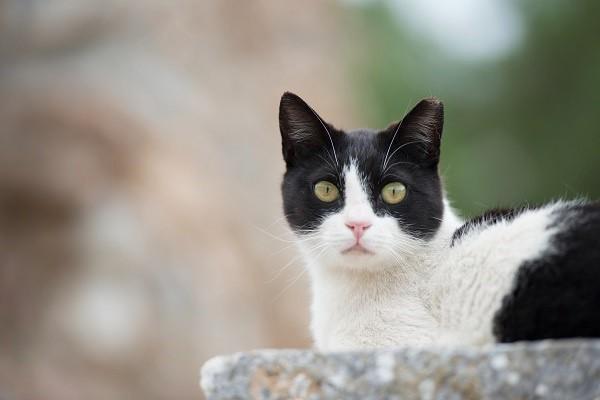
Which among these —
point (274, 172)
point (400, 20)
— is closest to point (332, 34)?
point (274, 172)

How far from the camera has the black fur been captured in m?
2.35

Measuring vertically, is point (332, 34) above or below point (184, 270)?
above

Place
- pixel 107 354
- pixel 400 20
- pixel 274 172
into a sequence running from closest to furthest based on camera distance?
pixel 107 354 → pixel 274 172 → pixel 400 20

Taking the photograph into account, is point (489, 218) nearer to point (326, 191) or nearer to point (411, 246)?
point (411, 246)

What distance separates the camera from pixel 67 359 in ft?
20.2

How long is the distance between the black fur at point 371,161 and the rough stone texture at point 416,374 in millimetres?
793

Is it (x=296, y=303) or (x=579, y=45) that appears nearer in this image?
(x=296, y=303)

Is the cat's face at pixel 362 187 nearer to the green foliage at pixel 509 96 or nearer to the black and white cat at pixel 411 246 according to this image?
the black and white cat at pixel 411 246

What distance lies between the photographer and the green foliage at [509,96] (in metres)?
8.56

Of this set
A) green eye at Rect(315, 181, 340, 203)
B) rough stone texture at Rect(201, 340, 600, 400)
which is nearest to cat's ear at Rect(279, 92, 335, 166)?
green eye at Rect(315, 181, 340, 203)

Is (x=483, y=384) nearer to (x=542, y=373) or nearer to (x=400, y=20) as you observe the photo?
(x=542, y=373)

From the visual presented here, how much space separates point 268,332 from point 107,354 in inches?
51.7

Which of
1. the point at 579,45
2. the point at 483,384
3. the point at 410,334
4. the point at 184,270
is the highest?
the point at 579,45

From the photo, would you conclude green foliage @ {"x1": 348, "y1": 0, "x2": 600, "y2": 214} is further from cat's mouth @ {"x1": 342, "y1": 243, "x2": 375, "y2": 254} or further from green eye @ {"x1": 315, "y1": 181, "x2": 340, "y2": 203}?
cat's mouth @ {"x1": 342, "y1": 243, "x2": 375, "y2": 254}
